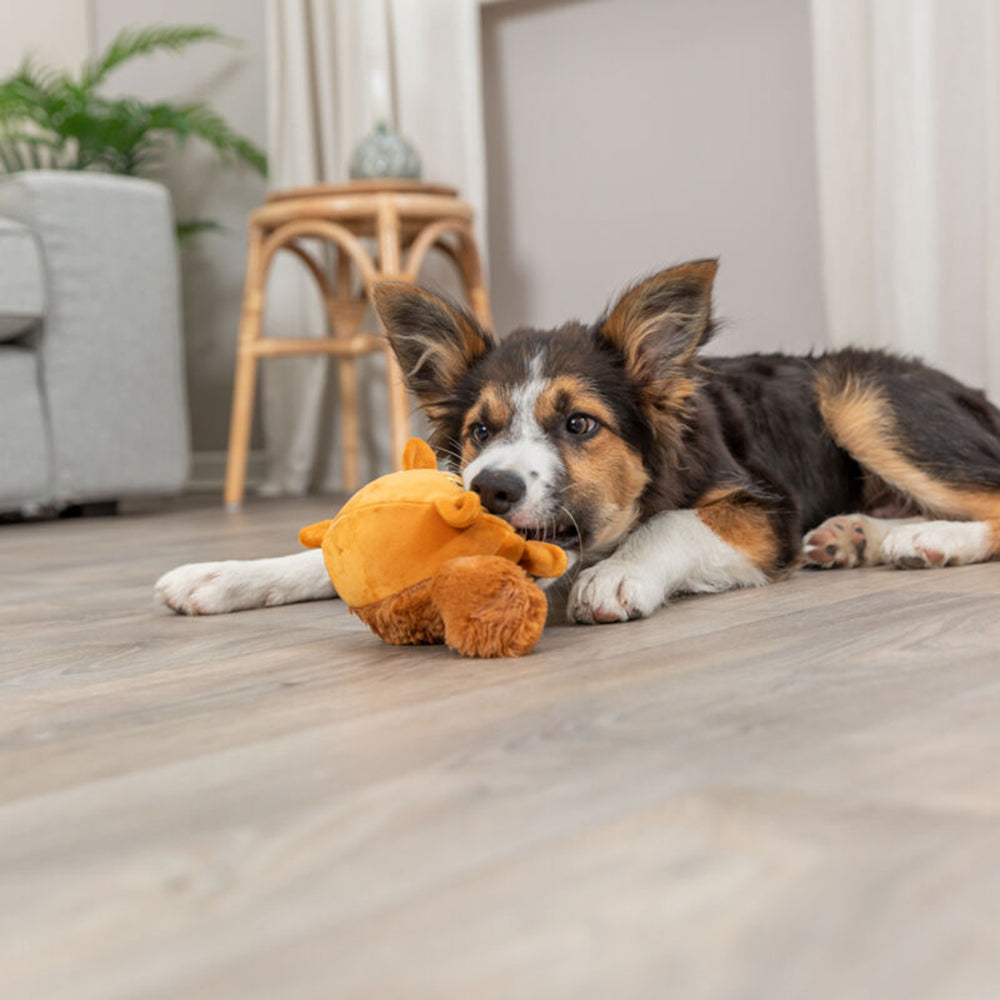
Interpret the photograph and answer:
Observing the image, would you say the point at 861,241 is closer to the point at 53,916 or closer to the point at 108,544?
the point at 108,544

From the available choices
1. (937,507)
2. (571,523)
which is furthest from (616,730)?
(937,507)

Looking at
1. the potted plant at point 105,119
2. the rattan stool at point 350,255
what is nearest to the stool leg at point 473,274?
the rattan stool at point 350,255

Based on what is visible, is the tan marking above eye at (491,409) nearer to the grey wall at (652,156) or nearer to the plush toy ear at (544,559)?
the plush toy ear at (544,559)

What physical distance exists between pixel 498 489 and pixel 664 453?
42 centimetres

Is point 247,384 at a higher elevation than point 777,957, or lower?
higher

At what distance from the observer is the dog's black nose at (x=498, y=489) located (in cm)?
175

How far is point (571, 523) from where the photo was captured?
1.89 metres

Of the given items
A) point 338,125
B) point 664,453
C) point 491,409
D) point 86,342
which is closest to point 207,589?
point 491,409

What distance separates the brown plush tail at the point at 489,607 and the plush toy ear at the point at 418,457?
0.34m

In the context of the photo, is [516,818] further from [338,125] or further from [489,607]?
[338,125]

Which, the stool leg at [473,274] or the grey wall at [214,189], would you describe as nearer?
the stool leg at [473,274]

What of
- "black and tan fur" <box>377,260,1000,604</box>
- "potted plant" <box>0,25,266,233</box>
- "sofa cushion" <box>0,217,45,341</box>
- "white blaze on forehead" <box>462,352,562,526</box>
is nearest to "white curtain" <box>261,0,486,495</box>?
"potted plant" <box>0,25,266,233</box>

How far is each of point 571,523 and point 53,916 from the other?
1182 millimetres

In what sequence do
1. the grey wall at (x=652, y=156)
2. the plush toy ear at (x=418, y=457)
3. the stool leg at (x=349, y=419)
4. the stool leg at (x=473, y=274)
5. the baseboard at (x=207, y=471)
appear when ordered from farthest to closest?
the baseboard at (x=207, y=471)
the stool leg at (x=349, y=419)
the stool leg at (x=473, y=274)
the grey wall at (x=652, y=156)
the plush toy ear at (x=418, y=457)
